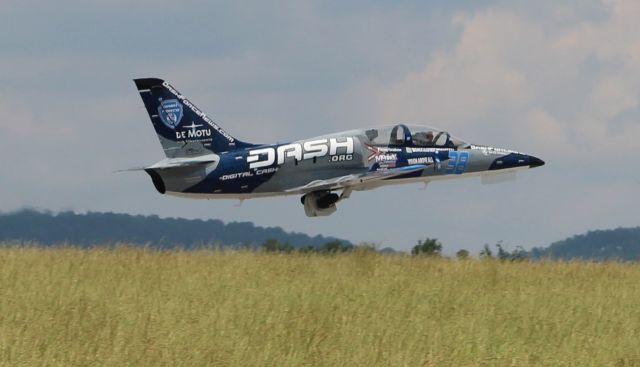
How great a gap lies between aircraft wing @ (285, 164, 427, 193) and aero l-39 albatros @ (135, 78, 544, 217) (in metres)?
0.02

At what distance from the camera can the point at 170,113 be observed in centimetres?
2622

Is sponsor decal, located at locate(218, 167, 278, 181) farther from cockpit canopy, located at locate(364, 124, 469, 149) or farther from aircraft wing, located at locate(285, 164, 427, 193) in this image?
cockpit canopy, located at locate(364, 124, 469, 149)

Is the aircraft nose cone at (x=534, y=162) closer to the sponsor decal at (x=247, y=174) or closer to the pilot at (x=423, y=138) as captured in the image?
the pilot at (x=423, y=138)

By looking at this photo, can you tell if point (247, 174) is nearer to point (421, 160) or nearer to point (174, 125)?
point (174, 125)

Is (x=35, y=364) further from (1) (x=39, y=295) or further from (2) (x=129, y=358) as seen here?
(1) (x=39, y=295)

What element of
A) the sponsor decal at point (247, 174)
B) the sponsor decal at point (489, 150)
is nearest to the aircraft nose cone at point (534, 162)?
the sponsor decal at point (489, 150)

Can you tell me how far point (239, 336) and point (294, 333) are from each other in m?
0.60

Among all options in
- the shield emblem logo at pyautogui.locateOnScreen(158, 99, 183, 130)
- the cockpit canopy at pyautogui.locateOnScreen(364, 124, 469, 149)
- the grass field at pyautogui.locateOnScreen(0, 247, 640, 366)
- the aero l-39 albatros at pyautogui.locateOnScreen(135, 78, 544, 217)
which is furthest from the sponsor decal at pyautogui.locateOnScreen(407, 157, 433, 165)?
the grass field at pyautogui.locateOnScreen(0, 247, 640, 366)

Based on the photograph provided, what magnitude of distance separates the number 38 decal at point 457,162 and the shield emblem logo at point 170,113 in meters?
6.53

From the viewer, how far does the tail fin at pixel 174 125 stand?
26109 mm

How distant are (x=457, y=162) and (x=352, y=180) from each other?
2.92 m

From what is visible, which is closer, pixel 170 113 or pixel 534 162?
pixel 170 113

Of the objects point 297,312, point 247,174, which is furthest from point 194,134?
point 297,312

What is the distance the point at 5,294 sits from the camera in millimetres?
13703
